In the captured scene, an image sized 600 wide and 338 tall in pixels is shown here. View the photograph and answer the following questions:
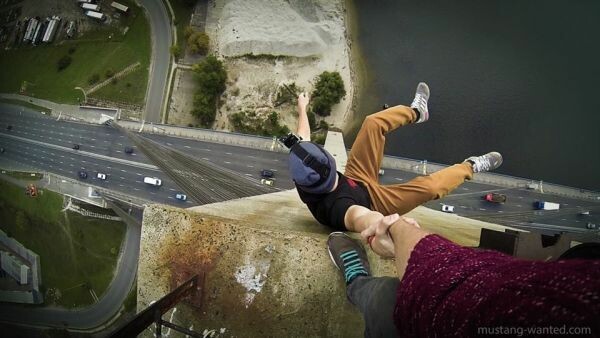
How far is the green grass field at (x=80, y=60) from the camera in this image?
18266mm

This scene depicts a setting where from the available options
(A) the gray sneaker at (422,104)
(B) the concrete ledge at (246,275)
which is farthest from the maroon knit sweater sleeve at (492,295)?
(A) the gray sneaker at (422,104)

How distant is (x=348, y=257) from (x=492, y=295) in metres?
1.94

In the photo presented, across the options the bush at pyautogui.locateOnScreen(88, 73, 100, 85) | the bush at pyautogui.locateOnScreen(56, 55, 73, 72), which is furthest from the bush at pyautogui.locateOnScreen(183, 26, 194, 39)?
the bush at pyautogui.locateOnScreen(56, 55, 73, 72)

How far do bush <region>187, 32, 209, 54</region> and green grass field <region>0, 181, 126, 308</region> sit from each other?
8.81m

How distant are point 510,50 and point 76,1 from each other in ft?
66.9

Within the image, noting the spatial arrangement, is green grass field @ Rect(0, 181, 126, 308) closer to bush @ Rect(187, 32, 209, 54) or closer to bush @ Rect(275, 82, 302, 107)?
bush @ Rect(187, 32, 209, 54)

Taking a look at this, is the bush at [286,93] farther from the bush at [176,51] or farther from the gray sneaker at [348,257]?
the gray sneaker at [348,257]

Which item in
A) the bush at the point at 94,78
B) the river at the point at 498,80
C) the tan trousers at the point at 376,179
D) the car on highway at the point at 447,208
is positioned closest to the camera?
the tan trousers at the point at 376,179

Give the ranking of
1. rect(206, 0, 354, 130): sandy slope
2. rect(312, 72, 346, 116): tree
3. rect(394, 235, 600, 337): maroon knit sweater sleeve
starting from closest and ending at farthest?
rect(394, 235, 600, 337): maroon knit sweater sleeve → rect(312, 72, 346, 116): tree → rect(206, 0, 354, 130): sandy slope

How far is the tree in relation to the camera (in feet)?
51.7

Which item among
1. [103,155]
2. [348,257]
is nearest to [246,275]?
[348,257]

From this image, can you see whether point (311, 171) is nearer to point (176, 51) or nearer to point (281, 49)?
point (281, 49)

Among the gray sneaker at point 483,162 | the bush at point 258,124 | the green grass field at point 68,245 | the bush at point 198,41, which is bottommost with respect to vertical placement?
the green grass field at point 68,245

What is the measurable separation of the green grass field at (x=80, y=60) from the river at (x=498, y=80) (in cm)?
1084
